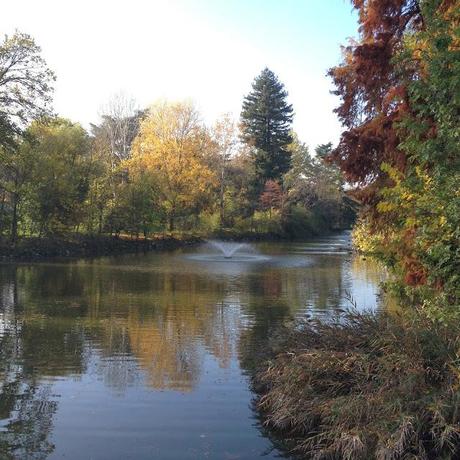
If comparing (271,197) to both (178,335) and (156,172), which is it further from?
(178,335)

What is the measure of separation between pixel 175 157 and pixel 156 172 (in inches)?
107

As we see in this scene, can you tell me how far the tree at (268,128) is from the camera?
62438 mm

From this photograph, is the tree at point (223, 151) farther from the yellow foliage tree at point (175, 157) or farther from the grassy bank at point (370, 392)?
the grassy bank at point (370, 392)

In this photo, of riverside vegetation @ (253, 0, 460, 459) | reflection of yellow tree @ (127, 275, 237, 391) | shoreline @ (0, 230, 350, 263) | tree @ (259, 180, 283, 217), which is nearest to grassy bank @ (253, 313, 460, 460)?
riverside vegetation @ (253, 0, 460, 459)

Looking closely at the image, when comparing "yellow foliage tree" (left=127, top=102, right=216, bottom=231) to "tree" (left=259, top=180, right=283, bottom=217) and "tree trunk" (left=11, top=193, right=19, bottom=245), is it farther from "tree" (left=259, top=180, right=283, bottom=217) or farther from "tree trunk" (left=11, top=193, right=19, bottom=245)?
"tree trunk" (left=11, top=193, right=19, bottom=245)

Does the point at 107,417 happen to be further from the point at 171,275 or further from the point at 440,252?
the point at 171,275

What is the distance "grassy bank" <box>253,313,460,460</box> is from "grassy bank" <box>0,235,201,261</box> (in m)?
26.5

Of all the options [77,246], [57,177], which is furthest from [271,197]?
[57,177]

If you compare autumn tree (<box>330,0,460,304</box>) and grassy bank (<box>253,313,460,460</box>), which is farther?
autumn tree (<box>330,0,460,304</box>)

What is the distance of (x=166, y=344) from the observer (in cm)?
1139

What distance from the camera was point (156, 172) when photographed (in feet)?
154

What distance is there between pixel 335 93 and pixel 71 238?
2778 cm

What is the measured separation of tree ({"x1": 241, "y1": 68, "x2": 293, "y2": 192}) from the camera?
62.4 meters

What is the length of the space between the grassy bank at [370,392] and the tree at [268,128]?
54953 mm
